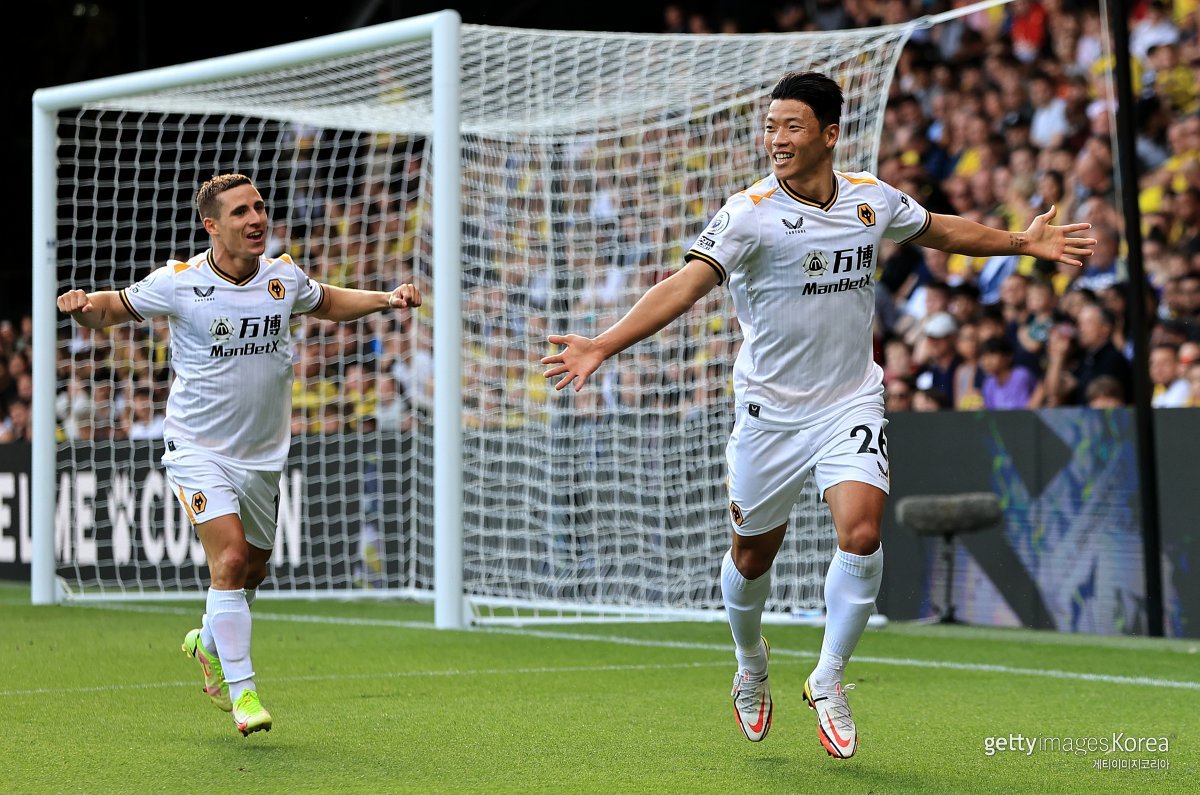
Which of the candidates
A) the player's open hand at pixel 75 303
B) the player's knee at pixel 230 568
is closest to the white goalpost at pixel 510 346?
the player's open hand at pixel 75 303

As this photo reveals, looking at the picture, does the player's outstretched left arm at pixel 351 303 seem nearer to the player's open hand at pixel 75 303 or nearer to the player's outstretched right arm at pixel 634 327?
the player's open hand at pixel 75 303

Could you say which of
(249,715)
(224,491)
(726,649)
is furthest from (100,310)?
(726,649)

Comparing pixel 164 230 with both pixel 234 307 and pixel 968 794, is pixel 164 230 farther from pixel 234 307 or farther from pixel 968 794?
pixel 968 794

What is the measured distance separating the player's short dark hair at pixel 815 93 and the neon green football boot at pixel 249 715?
259cm

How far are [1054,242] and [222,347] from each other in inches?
117

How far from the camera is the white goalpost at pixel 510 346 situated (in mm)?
10273

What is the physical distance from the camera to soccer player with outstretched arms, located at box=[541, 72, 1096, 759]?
5.21 metres

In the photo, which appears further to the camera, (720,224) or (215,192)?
(215,192)

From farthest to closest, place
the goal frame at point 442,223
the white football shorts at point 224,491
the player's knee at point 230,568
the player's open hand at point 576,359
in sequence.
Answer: the goal frame at point 442,223 → the white football shorts at point 224,491 → the player's knee at point 230,568 → the player's open hand at point 576,359

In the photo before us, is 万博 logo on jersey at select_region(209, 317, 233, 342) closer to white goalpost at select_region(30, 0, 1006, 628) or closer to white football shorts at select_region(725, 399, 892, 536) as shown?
white football shorts at select_region(725, 399, 892, 536)

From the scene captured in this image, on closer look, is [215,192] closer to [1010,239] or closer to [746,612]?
[746,612]

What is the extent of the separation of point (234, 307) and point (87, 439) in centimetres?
797

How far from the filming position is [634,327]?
15.8 feet

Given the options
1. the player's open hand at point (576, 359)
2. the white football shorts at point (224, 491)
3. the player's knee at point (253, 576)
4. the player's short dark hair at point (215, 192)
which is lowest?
the player's knee at point (253, 576)
